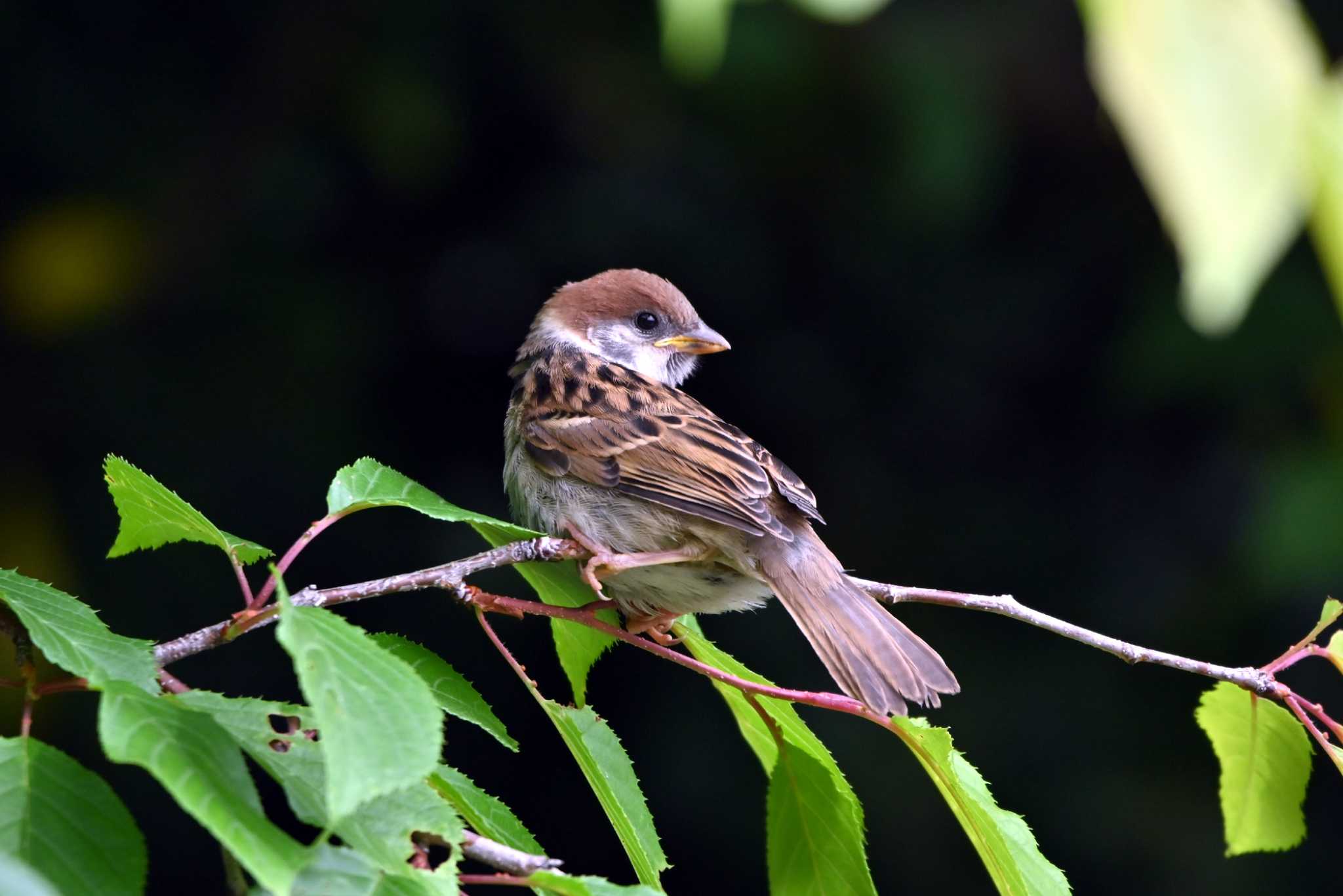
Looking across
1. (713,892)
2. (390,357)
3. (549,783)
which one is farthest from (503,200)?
(713,892)

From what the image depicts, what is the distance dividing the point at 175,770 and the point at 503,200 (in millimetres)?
4593

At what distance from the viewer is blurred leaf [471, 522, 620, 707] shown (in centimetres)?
217

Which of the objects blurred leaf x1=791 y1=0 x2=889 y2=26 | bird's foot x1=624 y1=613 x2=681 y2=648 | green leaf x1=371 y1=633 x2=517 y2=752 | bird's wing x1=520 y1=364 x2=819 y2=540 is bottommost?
green leaf x1=371 y1=633 x2=517 y2=752

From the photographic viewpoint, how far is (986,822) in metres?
1.77

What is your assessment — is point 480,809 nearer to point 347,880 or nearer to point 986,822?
point 347,880

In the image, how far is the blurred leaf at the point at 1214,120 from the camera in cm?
94

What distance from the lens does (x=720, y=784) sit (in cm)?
529

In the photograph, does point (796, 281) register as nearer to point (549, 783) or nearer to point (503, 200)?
point (503, 200)

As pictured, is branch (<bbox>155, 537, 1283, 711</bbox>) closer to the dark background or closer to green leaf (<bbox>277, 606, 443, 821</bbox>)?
green leaf (<bbox>277, 606, 443, 821</bbox>)

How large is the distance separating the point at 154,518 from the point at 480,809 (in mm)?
575

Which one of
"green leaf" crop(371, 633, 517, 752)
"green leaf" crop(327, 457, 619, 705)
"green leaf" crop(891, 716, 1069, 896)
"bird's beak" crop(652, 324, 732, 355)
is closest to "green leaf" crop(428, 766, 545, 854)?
"green leaf" crop(371, 633, 517, 752)

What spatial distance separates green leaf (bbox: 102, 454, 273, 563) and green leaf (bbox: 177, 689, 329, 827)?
0.29m

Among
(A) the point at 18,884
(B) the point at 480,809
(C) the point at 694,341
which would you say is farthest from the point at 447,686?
(C) the point at 694,341

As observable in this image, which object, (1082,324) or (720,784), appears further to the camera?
(1082,324)
